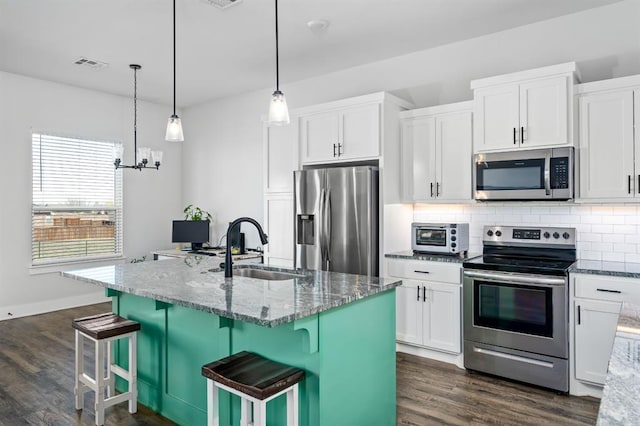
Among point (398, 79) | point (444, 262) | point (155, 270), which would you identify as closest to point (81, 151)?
point (155, 270)

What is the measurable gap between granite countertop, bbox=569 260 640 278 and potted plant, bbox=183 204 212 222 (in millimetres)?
4736

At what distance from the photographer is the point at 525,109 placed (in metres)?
3.40

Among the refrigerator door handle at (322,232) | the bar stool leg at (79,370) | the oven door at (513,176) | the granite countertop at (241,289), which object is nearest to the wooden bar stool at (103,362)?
the bar stool leg at (79,370)

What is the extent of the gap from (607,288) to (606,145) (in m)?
1.04

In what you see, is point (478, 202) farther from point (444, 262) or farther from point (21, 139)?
point (21, 139)

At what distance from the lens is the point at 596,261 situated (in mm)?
3420

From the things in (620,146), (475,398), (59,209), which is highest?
(620,146)

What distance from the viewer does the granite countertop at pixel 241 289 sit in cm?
190

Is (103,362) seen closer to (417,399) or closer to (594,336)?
(417,399)

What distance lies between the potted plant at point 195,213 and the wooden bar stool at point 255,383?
14.2ft

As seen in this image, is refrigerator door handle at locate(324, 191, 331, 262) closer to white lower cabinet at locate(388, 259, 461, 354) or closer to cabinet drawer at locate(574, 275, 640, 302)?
white lower cabinet at locate(388, 259, 461, 354)

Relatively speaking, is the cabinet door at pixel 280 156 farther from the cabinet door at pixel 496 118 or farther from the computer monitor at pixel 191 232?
the cabinet door at pixel 496 118

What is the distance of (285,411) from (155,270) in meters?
1.41

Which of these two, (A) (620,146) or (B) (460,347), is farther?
(B) (460,347)
